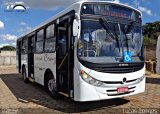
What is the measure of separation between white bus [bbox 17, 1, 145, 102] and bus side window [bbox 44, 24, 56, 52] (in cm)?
43

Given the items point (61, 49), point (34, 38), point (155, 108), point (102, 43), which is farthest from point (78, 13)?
point (34, 38)

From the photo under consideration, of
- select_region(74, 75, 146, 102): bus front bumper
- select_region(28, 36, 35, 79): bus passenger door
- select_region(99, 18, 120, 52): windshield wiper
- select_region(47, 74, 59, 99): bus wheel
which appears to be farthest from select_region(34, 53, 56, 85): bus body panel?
select_region(99, 18, 120, 52): windshield wiper

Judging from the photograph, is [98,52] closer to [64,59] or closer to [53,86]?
[64,59]

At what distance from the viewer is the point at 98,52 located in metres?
7.38

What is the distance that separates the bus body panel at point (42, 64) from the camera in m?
9.24

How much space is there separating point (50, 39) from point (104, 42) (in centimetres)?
272

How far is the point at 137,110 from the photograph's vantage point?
770 cm

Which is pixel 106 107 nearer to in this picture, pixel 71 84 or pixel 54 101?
pixel 71 84

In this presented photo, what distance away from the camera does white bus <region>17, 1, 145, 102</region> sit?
7.24 meters

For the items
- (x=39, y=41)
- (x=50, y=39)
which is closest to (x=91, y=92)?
(x=50, y=39)

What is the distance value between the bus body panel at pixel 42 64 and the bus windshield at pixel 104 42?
206 centimetres

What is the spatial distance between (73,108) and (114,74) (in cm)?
167

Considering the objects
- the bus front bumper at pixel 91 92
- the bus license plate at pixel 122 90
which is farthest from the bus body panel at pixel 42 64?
the bus license plate at pixel 122 90

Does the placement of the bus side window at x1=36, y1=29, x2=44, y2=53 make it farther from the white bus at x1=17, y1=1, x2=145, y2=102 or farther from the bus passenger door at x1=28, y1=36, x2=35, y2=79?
the white bus at x1=17, y1=1, x2=145, y2=102
